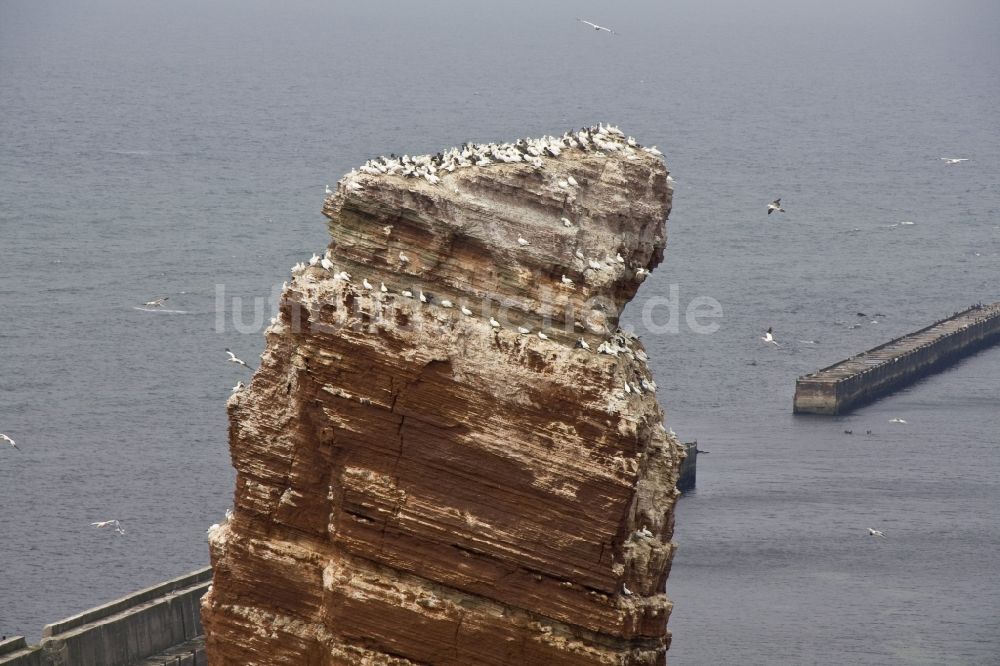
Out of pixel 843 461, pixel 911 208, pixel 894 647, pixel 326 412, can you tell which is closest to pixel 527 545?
pixel 326 412

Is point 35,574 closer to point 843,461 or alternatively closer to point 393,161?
point 843,461

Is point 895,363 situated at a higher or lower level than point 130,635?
higher

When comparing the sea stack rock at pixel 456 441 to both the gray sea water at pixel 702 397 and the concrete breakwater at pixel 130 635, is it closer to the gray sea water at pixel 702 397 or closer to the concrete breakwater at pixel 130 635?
the concrete breakwater at pixel 130 635

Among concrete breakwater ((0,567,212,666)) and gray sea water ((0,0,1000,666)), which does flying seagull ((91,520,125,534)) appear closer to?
gray sea water ((0,0,1000,666))

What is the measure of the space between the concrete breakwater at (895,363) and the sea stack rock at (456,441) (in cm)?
8570

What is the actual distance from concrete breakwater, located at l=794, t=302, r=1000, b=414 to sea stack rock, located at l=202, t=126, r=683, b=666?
85.7 m

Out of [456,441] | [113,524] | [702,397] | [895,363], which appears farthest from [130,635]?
[895,363]

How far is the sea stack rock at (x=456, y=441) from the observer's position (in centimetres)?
2700

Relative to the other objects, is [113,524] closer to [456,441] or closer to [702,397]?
[702,397]

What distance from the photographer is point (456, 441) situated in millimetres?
27281

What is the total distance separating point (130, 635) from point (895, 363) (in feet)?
239

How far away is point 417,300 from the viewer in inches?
1093

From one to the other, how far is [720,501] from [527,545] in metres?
68.6

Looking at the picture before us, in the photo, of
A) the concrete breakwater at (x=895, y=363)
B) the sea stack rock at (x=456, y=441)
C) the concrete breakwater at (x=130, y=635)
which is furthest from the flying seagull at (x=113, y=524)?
the sea stack rock at (x=456, y=441)
